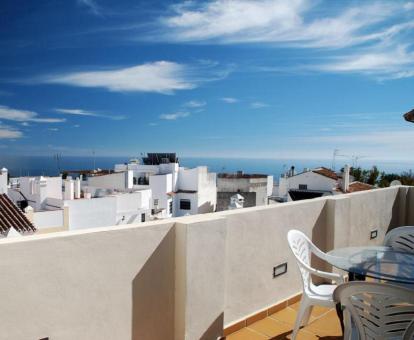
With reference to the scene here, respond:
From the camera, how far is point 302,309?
2873 millimetres

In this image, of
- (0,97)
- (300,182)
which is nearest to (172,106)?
(0,97)

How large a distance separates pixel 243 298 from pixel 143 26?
29091 millimetres

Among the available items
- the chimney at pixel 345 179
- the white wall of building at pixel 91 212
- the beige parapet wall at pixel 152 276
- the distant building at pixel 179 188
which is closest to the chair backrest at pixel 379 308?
the beige parapet wall at pixel 152 276

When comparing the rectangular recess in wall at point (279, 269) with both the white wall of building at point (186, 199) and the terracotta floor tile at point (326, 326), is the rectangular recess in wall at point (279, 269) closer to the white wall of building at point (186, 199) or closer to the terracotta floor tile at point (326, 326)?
the terracotta floor tile at point (326, 326)

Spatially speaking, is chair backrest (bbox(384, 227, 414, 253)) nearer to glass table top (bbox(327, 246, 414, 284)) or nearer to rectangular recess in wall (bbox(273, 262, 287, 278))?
glass table top (bbox(327, 246, 414, 284))

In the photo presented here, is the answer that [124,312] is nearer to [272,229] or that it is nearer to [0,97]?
[272,229]

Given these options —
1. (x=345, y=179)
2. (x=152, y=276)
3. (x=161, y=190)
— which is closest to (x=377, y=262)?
(x=152, y=276)

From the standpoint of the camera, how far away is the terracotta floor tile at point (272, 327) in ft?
10.7

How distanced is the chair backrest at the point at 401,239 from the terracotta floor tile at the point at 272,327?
1.44 m

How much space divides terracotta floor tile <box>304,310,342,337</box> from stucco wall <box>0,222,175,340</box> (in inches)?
56.5

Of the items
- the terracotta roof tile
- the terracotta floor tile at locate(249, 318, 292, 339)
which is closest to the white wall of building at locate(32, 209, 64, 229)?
the terracotta roof tile

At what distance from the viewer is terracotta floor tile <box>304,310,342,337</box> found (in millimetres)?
3279

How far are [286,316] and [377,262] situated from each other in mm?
1190

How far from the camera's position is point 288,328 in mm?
3385
